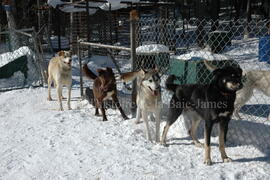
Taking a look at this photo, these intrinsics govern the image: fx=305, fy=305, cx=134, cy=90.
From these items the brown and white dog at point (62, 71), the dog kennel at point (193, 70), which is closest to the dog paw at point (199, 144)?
the dog kennel at point (193, 70)

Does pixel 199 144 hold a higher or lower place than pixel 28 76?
lower

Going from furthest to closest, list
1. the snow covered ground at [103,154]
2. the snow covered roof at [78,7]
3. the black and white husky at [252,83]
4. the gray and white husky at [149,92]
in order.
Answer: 1. the snow covered roof at [78,7]
2. the black and white husky at [252,83]
3. the gray and white husky at [149,92]
4. the snow covered ground at [103,154]

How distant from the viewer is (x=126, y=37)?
17391 millimetres

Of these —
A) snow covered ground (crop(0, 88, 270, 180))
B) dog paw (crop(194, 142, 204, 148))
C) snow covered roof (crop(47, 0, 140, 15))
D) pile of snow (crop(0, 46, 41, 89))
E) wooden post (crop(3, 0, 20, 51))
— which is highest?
snow covered roof (crop(47, 0, 140, 15))

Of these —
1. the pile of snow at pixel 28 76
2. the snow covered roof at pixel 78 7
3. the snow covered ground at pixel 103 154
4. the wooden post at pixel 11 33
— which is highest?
the snow covered roof at pixel 78 7

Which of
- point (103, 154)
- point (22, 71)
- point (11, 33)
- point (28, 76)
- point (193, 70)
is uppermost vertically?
point (11, 33)

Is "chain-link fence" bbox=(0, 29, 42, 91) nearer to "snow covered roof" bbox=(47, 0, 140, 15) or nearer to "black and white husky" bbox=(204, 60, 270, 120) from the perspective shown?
"snow covered roof" bbox=(47, 0, 140, 15)

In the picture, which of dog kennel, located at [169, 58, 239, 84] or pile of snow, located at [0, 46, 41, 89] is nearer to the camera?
dog kennel, located at [169, 58, 239, 84]

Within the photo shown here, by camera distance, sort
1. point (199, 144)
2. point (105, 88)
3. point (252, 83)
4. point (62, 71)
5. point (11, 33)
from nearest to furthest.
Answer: point (199, 144)
point (252, 83)
point (105, 88)
point (62, 71)
point (11, 33)

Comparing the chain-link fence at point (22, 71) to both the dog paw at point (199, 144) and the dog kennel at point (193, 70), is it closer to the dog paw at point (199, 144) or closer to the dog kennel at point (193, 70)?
the dog kennel at point (193, 70)

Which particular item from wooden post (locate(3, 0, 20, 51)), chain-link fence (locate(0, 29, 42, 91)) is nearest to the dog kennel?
chain-link fence (locate(0, 29, 42, 91))

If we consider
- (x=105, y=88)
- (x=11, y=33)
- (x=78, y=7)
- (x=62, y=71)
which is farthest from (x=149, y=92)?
(x=78, y=7)

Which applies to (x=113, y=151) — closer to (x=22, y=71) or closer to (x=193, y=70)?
(x=193, y=70)

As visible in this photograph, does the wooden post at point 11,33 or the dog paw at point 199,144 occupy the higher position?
the wooden post at point 11,33
